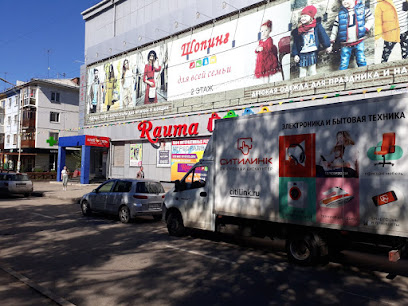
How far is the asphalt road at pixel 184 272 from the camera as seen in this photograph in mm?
5109

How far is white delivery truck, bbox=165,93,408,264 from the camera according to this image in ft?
19.0

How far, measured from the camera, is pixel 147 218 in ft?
45.5

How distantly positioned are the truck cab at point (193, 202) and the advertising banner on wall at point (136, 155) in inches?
684

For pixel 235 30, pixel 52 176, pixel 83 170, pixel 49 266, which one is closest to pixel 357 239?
pixel 49 266

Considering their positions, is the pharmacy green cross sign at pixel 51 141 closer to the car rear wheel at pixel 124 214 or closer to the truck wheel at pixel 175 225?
the car rear wheel at pixel 124 214

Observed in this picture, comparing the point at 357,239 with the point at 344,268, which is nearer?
the point at 357,239

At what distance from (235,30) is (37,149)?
33.7m

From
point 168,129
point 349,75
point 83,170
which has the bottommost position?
point 83,170

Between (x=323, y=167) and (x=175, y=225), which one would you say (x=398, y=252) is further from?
(x=175, y=225)

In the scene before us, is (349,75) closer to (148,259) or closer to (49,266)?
(148,259)

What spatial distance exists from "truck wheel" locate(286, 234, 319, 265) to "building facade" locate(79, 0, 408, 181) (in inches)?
407

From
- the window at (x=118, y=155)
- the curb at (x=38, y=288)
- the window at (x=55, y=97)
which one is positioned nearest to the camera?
the curb at (x=38, y=288)

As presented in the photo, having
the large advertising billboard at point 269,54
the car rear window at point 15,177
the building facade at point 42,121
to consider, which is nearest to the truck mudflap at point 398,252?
the large advertising billboard at point 269,54

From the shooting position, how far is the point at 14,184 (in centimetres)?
1977
